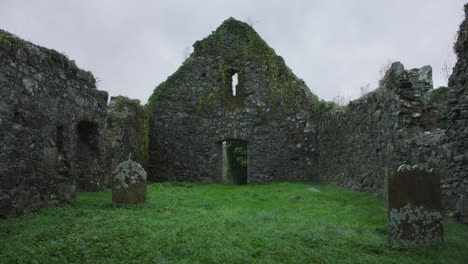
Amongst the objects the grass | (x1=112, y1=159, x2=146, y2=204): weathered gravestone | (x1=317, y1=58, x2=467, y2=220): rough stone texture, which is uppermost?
(x1=317, y1=58, x2=467, y2=220): rough stone texture

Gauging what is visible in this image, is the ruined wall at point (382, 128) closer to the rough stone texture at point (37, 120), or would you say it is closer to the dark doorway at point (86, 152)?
the rough stone texture at point (37, 120)

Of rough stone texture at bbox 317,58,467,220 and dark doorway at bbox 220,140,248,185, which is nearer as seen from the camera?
rough stone texture at bbox 317,58,467,220

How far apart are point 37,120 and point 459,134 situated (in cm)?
775

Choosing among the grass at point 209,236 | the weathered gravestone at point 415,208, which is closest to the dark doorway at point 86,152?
the grass at point 209,236

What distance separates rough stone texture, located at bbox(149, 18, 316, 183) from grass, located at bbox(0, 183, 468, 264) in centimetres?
668

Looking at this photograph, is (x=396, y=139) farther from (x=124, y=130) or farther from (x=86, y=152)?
(x=124, y=130)

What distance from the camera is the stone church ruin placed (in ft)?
20.5

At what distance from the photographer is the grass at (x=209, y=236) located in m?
4.18

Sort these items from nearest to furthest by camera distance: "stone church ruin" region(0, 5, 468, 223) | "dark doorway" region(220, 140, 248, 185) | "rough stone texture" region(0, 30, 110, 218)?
1. "rough stone texture" region(0, 30, 110, 218)
2. "stone church ruin" region(0, 5, 468, 223)
3. "dark doorway" region(220, 140, 248, 185)

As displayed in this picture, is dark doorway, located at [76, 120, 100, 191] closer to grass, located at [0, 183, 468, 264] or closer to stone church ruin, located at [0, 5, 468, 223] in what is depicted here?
stone church ruin, located at [0, 5, 468, 223]

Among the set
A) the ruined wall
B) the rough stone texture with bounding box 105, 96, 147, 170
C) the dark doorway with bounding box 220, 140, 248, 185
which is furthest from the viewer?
the dark doorway with bounding box 220, 140, 248, 185

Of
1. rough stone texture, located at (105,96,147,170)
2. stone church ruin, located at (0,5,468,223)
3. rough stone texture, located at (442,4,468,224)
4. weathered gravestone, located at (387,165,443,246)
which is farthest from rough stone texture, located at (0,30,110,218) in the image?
rough stone texture, located at (442,4,468,224)

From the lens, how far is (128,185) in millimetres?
7957

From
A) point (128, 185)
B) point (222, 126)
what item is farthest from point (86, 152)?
point (222, 126)
